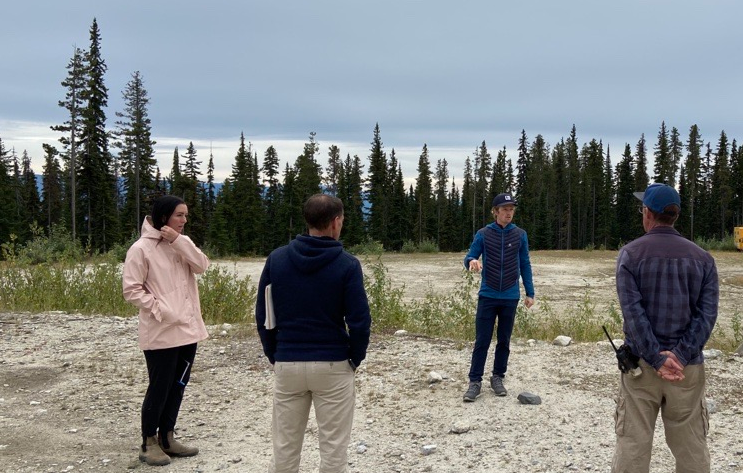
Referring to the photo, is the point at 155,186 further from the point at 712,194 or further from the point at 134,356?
the point at 712,194

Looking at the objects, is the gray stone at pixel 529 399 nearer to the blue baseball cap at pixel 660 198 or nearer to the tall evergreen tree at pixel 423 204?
the blue baseball cap at pixel 660 198

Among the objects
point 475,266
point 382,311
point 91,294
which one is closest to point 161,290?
point 475,266

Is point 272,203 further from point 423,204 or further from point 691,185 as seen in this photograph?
point 691,185

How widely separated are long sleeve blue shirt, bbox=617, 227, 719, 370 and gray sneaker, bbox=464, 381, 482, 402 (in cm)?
268

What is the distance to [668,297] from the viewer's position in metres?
3.11

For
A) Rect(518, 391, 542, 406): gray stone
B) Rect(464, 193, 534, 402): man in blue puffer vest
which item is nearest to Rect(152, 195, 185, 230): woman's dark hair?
Rect(464, 193, 534, 402): man in blue puffer vest

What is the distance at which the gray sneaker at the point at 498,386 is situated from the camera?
19.1 ft

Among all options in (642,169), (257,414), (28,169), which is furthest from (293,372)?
(28,169)

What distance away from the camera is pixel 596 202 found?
286 feet

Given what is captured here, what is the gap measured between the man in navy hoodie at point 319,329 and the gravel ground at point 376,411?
1.32 m

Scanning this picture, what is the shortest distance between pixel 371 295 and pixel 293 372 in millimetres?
6691

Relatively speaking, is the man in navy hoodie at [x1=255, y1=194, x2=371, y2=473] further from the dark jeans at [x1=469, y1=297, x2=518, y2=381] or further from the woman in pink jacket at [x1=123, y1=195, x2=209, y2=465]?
the dark jeans at [x1=469, y1=297, x2=518, y2=381]

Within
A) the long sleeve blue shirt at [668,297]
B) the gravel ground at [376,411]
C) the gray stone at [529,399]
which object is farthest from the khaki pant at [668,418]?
the gray stone at [529,399]

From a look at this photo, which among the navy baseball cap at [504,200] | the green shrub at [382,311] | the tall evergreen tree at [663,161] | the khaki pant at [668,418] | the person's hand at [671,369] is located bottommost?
the green shrub at [382,311]
